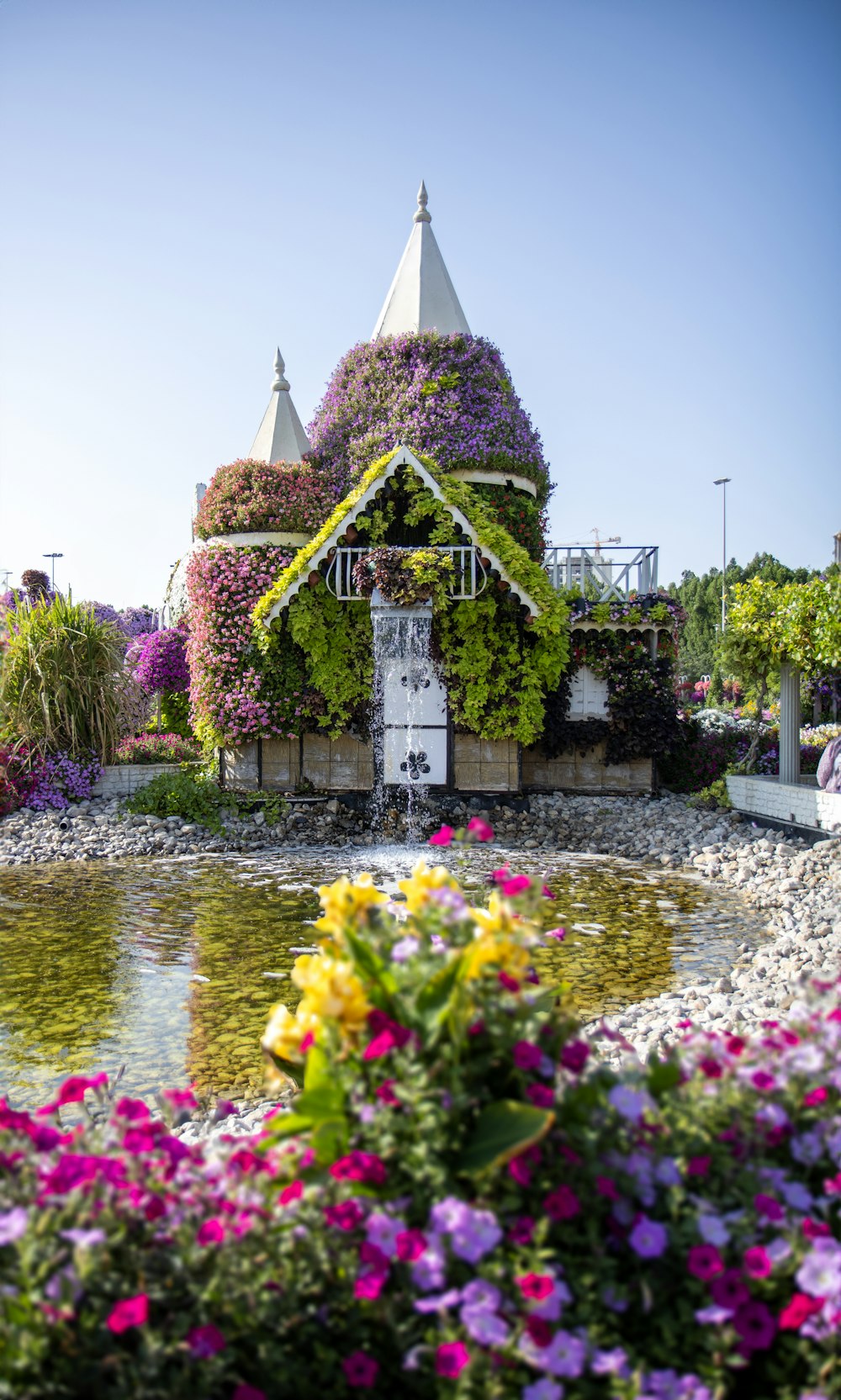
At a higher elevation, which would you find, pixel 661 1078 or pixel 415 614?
pixel 415 614

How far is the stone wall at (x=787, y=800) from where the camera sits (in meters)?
10.1

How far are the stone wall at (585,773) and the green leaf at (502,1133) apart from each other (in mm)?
13004

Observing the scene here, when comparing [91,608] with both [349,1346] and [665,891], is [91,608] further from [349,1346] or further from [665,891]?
[349,1346]

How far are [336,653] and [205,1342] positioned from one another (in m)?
12.3

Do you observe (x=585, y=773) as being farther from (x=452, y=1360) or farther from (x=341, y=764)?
(x=452, y=1360)

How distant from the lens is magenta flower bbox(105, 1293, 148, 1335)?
153 centimetres

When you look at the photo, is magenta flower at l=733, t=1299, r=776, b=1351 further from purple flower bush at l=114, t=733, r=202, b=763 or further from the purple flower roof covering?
the purple flower roof covering

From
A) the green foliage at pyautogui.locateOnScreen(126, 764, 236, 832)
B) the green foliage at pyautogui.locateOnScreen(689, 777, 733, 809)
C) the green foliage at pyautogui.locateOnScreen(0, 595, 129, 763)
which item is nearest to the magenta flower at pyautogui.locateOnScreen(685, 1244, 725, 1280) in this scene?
the green foliage at pyautogui.locateOnScreen(126, 764, 236, 832)

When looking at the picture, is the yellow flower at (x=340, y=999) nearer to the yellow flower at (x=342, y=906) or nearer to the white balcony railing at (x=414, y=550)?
the yellow flower at (x=342, y=906)

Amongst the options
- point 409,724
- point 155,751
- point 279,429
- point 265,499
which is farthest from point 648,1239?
point 279,429

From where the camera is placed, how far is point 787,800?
36.3 ft

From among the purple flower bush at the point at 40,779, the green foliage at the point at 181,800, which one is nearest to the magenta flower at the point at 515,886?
the green foliage at the point at 181,800

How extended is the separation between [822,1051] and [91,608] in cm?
1280

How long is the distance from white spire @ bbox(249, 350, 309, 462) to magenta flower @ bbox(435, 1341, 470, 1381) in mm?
17489
